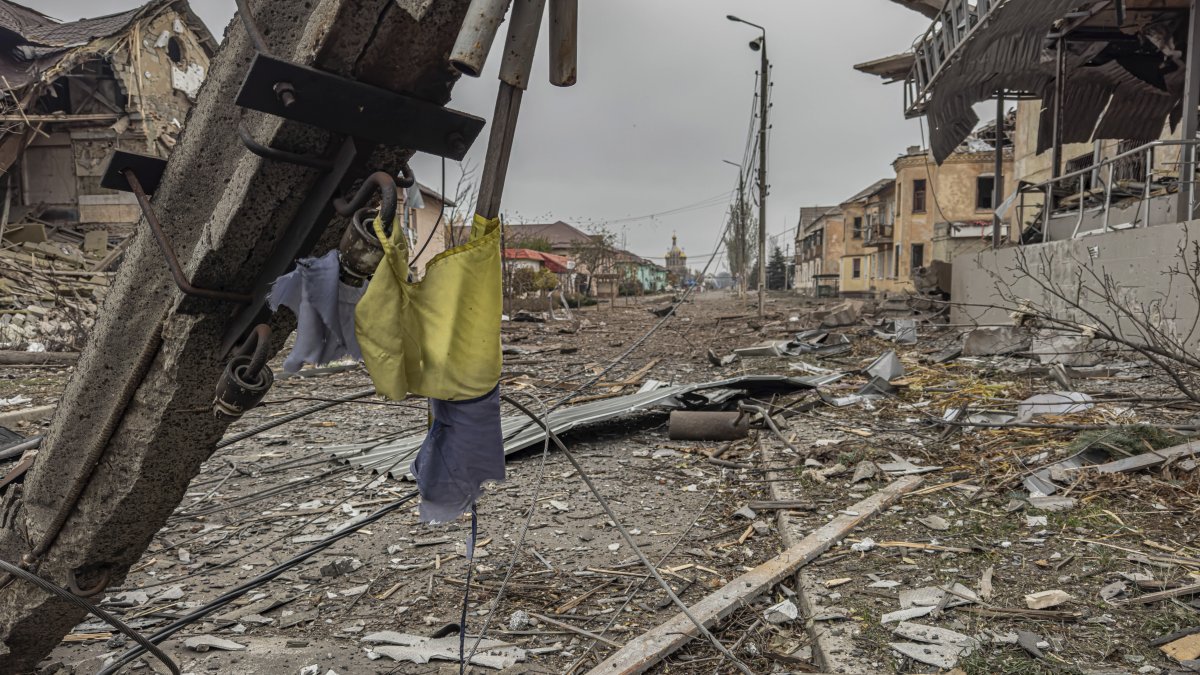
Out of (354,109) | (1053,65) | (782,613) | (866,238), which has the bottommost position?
(782,613)

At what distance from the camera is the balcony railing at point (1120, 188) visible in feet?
25.3

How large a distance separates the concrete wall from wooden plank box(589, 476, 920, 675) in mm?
2613

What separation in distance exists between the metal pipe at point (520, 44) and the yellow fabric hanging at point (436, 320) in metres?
0.30

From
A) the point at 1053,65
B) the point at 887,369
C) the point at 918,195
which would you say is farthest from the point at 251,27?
the point at 918,195

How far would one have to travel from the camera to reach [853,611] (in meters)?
2.96

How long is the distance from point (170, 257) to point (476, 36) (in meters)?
0.88

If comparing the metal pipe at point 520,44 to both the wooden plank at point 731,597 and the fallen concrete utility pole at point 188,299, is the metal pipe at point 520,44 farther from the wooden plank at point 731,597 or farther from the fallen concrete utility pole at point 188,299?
the wooden plank at point 731,597

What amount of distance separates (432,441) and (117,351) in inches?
36.5

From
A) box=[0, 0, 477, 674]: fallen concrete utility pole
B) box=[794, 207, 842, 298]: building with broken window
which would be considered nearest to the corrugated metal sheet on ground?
box=[0, 0, 477, 674]: fallen concrete utility pole

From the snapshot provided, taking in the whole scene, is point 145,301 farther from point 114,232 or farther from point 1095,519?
point 114,232

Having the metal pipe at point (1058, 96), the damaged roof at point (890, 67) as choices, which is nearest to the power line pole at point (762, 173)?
the damaged roof at point (890, 67)

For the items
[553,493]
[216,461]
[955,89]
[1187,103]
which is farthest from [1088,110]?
[216,461]

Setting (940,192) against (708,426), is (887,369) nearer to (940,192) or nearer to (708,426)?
(708,426)

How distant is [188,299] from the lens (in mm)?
1587
